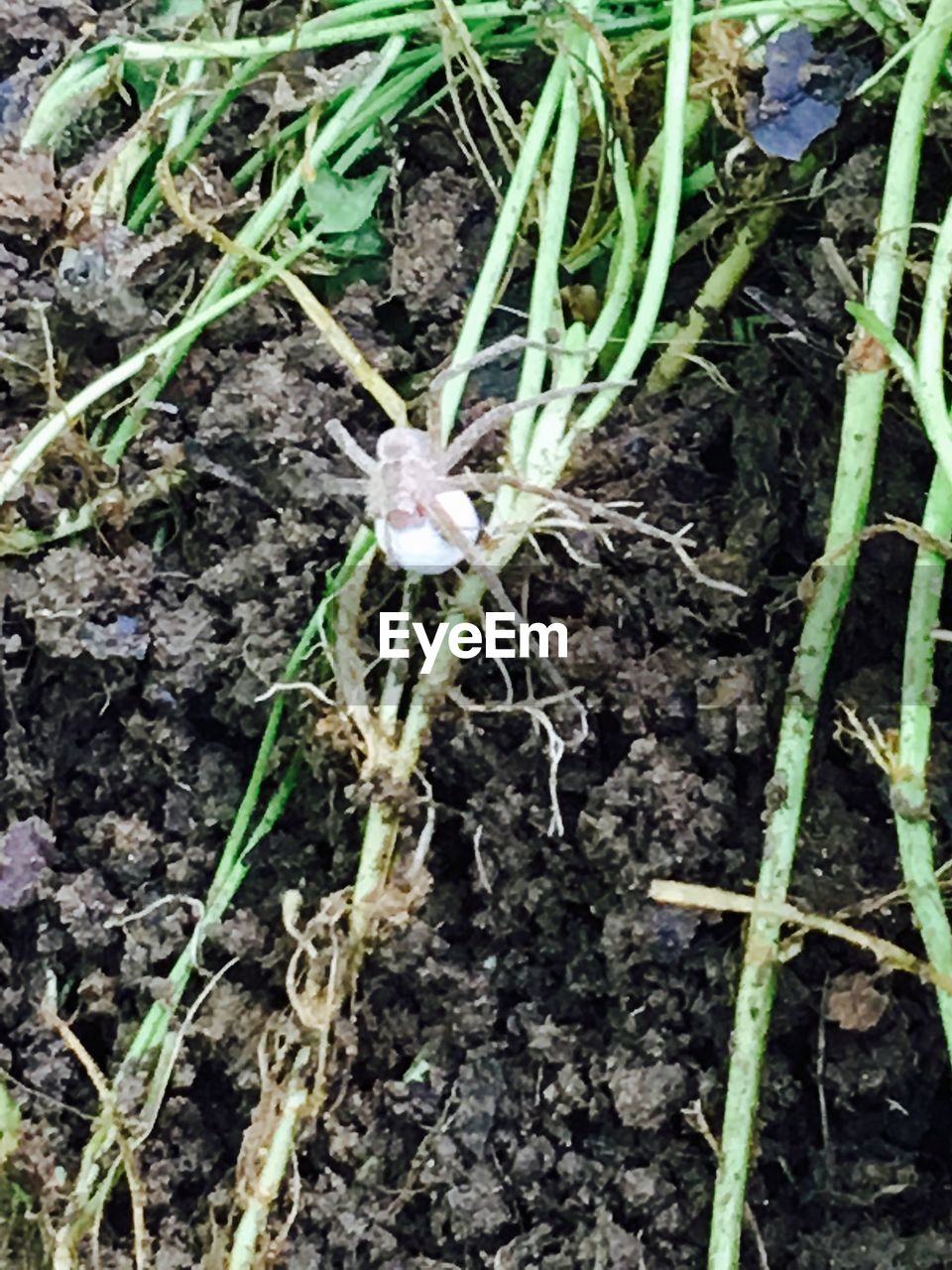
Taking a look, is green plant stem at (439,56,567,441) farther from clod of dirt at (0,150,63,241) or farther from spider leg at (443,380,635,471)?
clod of dirt at (0,150,63,241)

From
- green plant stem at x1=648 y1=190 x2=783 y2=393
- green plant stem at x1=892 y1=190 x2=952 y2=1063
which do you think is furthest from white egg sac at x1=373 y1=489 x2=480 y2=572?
green plant stem at x1=892 y1=190 x2=952 y2=1063

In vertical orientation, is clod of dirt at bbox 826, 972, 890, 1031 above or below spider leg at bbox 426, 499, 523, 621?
below

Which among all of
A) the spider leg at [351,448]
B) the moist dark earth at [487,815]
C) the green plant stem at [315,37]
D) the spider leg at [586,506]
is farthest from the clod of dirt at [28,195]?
the spider leg at [586,506]

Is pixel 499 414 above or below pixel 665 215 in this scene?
below

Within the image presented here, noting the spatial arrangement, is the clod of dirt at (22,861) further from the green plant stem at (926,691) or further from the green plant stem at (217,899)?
the green plant stem at (926,691)

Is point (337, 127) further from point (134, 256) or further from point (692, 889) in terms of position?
point (692, 889)

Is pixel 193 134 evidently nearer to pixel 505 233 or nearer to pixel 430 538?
pixel 505 233

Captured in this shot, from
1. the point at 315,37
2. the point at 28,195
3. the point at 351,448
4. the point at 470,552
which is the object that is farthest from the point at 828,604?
the point at 28,195
